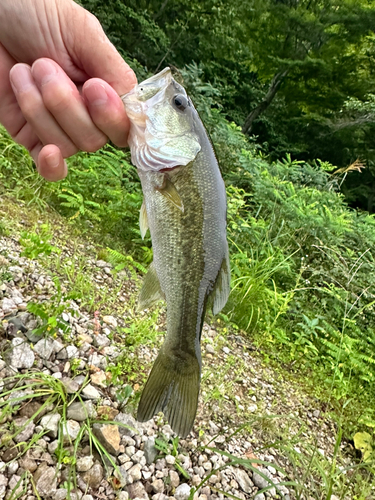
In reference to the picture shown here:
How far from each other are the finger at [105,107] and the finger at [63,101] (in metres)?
0.05

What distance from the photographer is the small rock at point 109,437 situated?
2.00 meters

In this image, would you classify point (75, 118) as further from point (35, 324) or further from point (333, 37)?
point (333, 37)

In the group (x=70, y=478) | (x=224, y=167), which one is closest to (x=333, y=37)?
(x=224, y=167)

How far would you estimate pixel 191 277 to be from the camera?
1.63 metres

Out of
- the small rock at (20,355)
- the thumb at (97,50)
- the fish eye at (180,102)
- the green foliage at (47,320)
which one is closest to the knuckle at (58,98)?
the thumb at (97,50)

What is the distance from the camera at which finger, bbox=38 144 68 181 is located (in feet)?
5.25

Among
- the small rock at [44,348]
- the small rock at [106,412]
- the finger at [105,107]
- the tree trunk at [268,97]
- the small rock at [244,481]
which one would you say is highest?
the finger at [105,107]

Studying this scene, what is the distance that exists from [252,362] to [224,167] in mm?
4024

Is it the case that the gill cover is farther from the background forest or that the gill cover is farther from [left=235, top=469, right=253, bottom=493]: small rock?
[left=235, top=469, right=253, bottom=493]: small rock

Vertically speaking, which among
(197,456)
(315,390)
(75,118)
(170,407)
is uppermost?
(75,118)

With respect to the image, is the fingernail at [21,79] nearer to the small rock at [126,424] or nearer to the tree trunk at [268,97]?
the small rock at [126,424]

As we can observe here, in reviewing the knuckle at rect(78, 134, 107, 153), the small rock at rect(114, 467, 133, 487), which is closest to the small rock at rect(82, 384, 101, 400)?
the small rock at rect(114, 467, 133, 487)

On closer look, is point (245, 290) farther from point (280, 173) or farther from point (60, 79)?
point (280, 173)

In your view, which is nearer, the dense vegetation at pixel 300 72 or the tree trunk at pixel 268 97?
the dense vegetation at pixel 300 72
